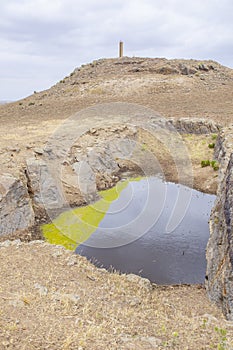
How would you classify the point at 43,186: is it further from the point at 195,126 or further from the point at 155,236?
the point at 195,126

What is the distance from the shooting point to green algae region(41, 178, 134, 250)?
1602 centimetres

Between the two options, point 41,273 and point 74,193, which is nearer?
point 41,273

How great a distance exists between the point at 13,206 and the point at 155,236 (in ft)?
22.3

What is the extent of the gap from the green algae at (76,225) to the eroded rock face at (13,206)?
1.06m

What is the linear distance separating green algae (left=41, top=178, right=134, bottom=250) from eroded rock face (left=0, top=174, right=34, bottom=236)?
106 centimetres

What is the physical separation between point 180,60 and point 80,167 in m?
37.9

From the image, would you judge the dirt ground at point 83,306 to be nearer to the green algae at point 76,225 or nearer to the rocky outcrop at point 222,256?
the rocky outcrop at point 222,256

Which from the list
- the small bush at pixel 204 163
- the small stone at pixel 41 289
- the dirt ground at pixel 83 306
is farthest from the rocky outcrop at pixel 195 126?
the small stone at pixel 41 289

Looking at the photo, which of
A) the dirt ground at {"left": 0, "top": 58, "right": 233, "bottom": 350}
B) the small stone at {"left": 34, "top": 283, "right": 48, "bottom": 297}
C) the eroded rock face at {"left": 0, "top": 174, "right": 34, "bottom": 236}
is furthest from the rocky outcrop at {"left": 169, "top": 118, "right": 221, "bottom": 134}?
the small stone at {"left": 34, "top": 283, "right": 48, "bottom": 297}

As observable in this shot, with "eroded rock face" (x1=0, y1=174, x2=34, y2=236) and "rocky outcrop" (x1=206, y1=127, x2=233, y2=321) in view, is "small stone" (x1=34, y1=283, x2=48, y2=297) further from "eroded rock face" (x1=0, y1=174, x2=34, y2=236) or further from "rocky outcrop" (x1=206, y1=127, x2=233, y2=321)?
"eroded rock face" (x1=0, y1=174, x2=34, y2=236)

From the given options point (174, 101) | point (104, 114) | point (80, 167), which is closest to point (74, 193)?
point (80, 167)

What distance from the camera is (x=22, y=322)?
703 cm

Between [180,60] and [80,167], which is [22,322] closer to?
[80,167]

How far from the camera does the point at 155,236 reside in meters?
15.9
